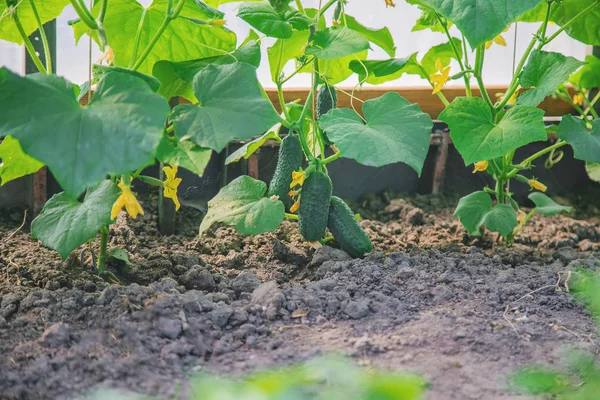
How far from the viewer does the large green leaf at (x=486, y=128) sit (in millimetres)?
1833

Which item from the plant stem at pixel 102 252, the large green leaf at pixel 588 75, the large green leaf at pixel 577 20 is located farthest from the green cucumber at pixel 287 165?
the large green leaf at pixel 588 75

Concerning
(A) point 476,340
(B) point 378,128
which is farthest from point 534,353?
(B) point 378,128

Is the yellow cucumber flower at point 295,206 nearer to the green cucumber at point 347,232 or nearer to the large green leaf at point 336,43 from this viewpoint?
the green cucumber at point 347,232

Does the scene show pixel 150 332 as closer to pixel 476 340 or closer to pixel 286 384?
pixel 476 340

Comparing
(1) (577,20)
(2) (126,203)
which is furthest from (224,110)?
(1) (577,20)

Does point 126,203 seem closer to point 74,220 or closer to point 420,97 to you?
point 74,220

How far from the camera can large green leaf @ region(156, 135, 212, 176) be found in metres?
1.52

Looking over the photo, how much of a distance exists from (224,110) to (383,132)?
46cm

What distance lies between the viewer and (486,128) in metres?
1.93

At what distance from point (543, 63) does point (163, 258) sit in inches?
49.5

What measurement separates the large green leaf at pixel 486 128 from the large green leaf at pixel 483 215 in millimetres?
279

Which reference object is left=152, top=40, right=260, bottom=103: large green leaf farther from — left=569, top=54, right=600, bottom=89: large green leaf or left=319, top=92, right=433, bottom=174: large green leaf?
left=569, top=54, right=600, bottom=89: large green leaf

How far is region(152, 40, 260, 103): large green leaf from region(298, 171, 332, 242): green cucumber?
14.5 inches

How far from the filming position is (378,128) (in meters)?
1.80
